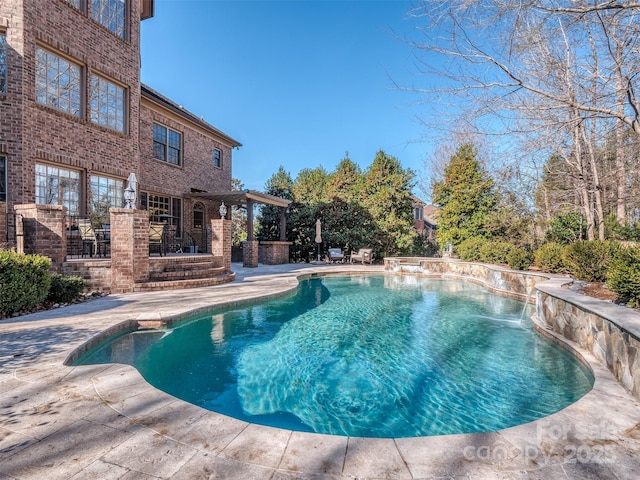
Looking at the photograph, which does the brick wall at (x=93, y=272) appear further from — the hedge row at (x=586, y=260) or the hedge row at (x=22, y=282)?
the hedge row at (x=586, y=260)

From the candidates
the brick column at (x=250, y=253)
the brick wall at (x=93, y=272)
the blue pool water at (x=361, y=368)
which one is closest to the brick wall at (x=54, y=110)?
the brick wall at (x=93, y=272)

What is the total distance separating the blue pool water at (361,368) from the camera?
3633 mm

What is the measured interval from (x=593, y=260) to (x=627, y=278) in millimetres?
3726

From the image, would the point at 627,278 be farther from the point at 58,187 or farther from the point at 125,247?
the point at 58,187

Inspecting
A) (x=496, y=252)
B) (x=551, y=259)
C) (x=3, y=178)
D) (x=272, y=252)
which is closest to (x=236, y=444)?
(x=3, y=178)

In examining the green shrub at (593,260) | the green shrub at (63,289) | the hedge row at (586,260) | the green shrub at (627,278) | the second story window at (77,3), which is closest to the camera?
the green shrub at (627,278)

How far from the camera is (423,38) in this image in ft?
17.5

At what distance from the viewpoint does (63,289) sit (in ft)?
23.2

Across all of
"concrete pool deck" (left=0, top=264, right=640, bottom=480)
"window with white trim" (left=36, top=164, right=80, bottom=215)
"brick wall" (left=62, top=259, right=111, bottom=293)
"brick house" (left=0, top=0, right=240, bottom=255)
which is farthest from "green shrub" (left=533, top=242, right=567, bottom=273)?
"window with white trim" (left=36, top=164, right=80, bottom=215)

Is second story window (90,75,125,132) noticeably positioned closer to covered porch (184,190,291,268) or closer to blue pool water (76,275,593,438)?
covered porch (184,190,291,268)

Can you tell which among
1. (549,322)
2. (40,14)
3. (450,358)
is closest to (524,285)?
(549,322)

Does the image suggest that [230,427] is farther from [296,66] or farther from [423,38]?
[296,66]

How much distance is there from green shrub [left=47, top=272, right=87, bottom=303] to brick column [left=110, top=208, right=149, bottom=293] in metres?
1.26

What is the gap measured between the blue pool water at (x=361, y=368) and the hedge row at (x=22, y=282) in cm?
237
